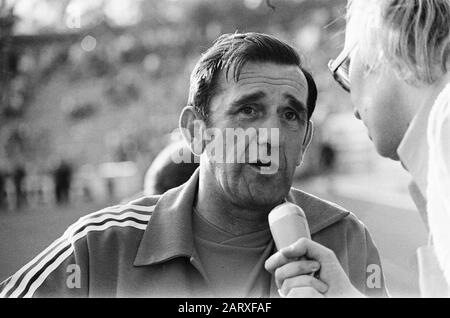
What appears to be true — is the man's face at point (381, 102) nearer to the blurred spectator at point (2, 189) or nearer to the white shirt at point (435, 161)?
the white shirt at point (435, 161)

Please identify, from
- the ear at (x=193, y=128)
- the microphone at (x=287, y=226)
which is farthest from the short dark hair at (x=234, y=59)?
the microphone at (x=287, y=226)

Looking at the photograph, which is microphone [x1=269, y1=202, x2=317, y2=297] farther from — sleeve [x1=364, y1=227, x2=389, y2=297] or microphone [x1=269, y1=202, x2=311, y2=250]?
sleeve [x1=364, y1=227, x2=389, y2=297]

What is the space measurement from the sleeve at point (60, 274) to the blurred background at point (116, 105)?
0.07 m

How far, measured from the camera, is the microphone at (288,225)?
1.05 meters

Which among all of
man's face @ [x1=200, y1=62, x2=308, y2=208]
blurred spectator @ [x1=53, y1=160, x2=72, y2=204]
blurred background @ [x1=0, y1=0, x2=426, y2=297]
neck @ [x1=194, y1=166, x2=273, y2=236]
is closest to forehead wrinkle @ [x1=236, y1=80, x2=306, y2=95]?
man's face @ [x1=200, y1=62, x2=308, y2=208]

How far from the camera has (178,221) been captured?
1.36m

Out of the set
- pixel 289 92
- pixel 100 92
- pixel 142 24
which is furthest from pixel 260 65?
pixel 100 92

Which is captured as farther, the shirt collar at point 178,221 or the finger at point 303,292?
the shirt collar at point 178,221

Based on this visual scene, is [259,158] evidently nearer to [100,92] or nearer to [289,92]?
[289,92]
